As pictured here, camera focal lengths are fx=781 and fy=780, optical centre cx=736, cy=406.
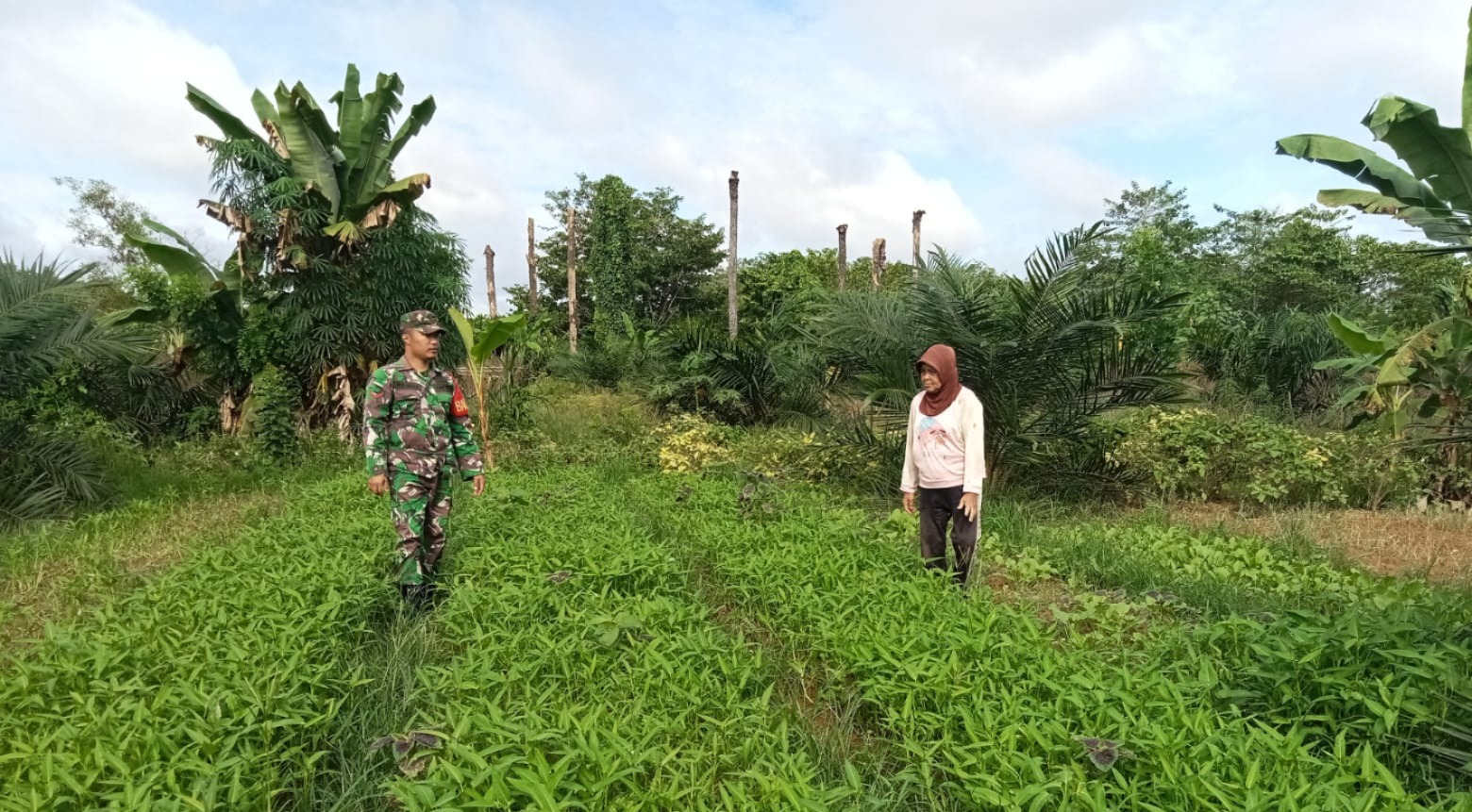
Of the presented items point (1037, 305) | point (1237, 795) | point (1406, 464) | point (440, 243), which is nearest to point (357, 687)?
Answer: point (1237, 795)

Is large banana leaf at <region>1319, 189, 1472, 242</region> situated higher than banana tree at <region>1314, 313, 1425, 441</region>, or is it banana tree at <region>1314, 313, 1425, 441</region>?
large banana leaf at <region>1319, 189, 1472, 242</region>

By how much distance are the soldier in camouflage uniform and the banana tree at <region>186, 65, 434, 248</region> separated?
6899 mm

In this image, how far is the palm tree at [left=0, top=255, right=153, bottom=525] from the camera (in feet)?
22.6

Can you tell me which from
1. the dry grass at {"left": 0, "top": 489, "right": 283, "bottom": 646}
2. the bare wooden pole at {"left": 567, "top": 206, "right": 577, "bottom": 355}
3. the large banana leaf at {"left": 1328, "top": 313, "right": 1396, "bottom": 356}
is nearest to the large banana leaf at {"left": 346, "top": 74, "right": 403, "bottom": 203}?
the dry grass at {"left": 0, "top": 489, "right": 283, "bottom": 646}

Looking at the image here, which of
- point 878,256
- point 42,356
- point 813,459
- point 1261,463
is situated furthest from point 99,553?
point 878,256

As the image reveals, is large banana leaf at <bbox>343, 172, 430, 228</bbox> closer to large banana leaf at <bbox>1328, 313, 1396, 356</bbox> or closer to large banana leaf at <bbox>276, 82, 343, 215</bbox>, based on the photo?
large banana leaf at <bbox>276, 82, 343, 215</bbox>

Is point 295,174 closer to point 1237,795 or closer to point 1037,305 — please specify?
point 1037,305

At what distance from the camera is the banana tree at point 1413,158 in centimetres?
459

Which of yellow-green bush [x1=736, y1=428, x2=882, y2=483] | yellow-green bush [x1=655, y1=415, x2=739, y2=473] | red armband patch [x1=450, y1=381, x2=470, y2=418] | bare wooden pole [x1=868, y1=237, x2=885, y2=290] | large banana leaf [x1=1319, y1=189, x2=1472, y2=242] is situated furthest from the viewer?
bare wooden pole [x1=868, y1=237, x2=885, y2=290]

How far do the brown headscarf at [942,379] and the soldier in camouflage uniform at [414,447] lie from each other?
2.81 m

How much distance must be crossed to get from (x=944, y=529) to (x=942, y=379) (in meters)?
0.96

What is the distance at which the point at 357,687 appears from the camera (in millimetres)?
3170

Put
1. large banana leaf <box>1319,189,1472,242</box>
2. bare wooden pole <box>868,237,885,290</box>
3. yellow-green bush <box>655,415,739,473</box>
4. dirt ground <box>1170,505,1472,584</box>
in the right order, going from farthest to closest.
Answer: bare wooden pole <box>868,237,885,290</box>
yellow-green bush <box>655,415,739,473</box>
dirt ground <box>1170,505,1472,584</box>
large banana leaf <box>1319,189,1472,242</box>

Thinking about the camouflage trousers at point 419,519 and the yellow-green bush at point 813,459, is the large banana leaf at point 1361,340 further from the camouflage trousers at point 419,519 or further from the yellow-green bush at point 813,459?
the camouflage trousers at point 419,519
